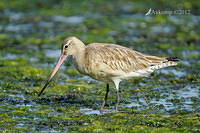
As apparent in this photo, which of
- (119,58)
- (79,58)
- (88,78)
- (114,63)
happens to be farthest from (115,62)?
(88,78)

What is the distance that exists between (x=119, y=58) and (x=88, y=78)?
231 centimetres

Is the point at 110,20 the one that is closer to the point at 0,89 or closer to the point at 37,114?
the point at 0,89

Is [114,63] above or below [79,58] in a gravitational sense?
below

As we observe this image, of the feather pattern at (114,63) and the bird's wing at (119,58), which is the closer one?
the feather pattern at (114,63)

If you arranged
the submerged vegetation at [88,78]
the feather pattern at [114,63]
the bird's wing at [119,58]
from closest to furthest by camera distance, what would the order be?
the submerged vegetation at [88,78] < the feather pattern at [114,63] < the bird's wing at [119,58]

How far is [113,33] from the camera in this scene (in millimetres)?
14625

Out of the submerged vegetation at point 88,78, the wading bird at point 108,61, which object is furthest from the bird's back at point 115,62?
the submerged vegetation at point 88,78

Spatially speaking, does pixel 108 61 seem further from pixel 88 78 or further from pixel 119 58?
pixel 88 78

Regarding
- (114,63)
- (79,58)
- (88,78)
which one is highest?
(79,58)

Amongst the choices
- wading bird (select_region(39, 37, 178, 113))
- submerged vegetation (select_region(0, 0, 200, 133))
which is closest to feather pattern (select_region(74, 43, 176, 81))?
wading bird (select_region(39, 37, 178, 113))

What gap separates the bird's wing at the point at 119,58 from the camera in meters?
8.65

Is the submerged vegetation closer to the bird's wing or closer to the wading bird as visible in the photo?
the wading bird

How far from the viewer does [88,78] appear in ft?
36.3

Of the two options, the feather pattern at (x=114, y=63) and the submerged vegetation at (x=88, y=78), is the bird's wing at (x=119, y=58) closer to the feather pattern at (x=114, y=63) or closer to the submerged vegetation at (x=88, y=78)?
the feather pattern at (x=114, y=63)
